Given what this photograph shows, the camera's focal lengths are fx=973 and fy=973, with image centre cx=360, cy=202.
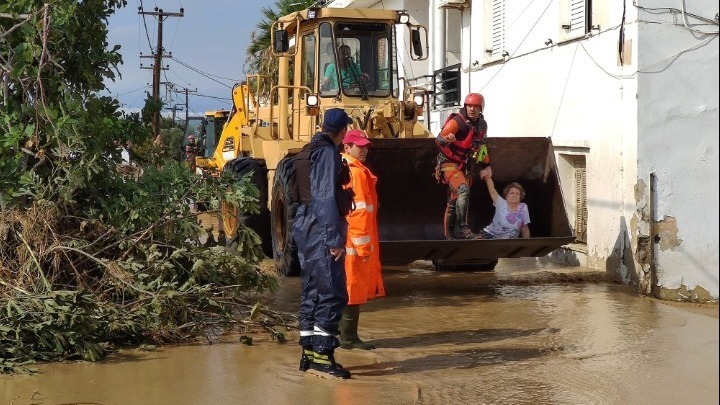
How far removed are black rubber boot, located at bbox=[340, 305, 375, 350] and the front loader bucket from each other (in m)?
3.20

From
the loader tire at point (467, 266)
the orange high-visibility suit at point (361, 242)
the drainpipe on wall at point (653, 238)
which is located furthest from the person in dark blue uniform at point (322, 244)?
the loader tire at point (467, 266)

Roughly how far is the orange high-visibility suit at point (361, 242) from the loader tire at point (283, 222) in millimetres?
2998

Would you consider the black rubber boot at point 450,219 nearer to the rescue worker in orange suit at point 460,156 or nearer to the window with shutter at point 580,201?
the rescue worker in orange suit at point 460,156

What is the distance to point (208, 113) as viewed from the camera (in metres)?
29.6

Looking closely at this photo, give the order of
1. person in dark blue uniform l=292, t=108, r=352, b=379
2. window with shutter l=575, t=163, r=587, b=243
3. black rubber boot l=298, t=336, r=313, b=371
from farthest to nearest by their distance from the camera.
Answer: window with shutter l=575, t=163, r=587, b=243 → black rubber boot l=298, t=336, r=313, b=371 → person in dark blue uniform l=292, t=108, r=352, b=379

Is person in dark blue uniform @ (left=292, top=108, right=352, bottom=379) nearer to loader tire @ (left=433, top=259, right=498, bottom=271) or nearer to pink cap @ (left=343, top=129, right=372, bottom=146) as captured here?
pink cap @ (left=343, top=129, right=372, bottom=146)

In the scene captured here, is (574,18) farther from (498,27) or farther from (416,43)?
(498,27)

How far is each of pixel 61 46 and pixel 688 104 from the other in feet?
20.0

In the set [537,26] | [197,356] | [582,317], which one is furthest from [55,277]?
[537,26]

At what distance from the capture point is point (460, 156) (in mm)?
9953

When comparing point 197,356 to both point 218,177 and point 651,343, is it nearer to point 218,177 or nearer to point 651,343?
point 218,177

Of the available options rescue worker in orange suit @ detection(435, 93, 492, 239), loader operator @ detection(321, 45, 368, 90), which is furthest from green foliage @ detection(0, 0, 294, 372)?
loader operator @ detection(321, 45, 368, 90)

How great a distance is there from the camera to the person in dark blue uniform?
630 centimetres

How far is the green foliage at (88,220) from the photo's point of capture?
6953 mm
